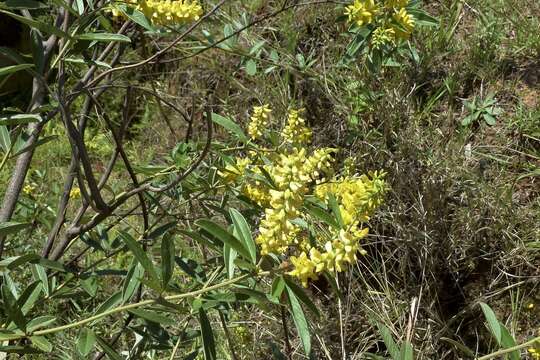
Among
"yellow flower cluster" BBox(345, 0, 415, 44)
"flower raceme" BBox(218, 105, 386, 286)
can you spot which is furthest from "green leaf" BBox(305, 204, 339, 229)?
"yellow flower cluster" BBox(345, 0, 415, 44)

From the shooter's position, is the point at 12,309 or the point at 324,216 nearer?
the point at 12,309

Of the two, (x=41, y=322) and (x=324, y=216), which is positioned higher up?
(x=324, y=216)

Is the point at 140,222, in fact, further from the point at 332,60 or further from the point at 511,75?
the point at 511,75

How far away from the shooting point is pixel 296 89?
317 centimetres

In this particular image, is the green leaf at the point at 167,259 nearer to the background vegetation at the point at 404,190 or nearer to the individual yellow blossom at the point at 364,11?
the background vegetation at the point at 404,190

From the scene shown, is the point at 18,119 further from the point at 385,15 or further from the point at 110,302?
the point at 385,15

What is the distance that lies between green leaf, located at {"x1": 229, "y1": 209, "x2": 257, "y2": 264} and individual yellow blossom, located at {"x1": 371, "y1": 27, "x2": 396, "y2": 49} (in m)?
0.76

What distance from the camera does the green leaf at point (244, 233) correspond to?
1210 millimetres

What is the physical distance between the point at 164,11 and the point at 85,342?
2.24 feet

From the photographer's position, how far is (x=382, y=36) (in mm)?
1858

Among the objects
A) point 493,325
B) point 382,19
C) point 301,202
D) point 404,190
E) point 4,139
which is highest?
point 382,19

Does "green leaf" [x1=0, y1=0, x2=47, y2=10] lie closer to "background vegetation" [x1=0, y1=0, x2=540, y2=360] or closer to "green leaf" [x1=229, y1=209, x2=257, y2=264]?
"green leaf" [x1=229, y1=209, x2=257, y2=264]

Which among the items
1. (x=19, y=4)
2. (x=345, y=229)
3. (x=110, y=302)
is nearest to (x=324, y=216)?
(x=345, y=229)

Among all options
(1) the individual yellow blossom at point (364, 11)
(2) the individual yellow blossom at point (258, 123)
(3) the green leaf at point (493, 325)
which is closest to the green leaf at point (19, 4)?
(2) the individual yellow blossom at point (258, 123)
